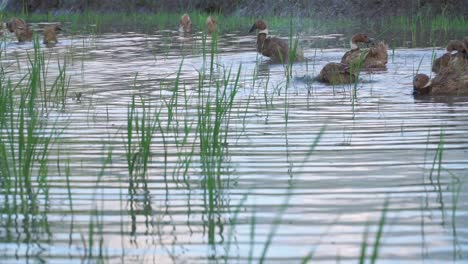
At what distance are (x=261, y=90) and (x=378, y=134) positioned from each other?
322 cm

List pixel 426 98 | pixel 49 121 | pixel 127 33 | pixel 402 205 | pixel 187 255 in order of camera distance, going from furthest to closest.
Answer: pixel 127 33 → pixel 426 98 → pixel 49 121 → pixel 402 205 → pixel 187 255

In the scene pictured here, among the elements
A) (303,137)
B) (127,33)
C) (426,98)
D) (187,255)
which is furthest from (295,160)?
(127,33)

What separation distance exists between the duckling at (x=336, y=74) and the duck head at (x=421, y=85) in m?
0.94

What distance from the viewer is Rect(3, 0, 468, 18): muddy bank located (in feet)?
80.2

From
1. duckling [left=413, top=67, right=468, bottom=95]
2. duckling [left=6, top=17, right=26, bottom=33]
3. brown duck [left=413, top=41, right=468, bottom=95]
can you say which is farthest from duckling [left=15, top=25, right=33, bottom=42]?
duckling [left=413, top=67, right=468, bottom=95]

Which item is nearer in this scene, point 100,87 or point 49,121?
point 49,121

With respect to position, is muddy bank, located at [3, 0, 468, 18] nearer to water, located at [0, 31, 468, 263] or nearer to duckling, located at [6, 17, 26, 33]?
duckling, located at [6, 17, 26, 33]

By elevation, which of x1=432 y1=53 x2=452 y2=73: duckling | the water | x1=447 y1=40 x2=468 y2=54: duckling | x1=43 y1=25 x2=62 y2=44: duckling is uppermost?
x1=447 y1=40 x2=468 y2=54: duckling

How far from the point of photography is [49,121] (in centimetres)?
820

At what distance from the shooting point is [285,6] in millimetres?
27109

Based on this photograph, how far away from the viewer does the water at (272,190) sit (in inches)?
175

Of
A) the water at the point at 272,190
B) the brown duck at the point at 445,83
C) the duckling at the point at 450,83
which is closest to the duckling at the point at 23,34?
the water at the point at 272,190

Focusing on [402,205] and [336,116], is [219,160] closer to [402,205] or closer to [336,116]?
[402,205]

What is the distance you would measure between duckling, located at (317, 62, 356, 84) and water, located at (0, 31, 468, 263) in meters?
1.14
